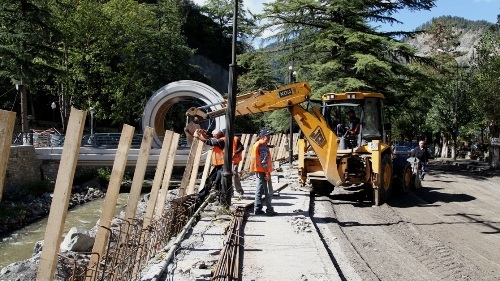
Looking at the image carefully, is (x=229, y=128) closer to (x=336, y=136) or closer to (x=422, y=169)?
(x=336, y=136)

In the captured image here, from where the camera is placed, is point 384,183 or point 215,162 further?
point 384,183

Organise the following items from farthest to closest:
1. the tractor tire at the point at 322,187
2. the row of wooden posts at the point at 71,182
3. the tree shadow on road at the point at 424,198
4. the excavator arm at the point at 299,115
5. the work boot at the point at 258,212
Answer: the tractor tire at the point at 322,187
the tree shadow on road at the point at 424,198
the excavator arm at the point at 299,115
the work boot at the point at 258,212
the row of wooden posts at the point at 71,182

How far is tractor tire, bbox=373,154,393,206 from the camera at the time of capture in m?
12.7

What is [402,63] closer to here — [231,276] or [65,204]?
[231,276]

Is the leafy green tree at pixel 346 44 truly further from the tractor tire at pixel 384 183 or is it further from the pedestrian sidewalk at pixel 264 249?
the pedestrian sidewalk at pixel 264 249

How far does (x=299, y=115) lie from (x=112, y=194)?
784 centimetres

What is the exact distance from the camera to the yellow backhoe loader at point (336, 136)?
473 inches

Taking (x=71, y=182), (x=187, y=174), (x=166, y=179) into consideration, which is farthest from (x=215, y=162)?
(x=71, y=182)

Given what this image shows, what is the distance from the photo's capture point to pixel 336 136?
12.3 m

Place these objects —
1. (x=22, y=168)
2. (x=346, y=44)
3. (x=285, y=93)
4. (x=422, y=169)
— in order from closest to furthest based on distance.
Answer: (x=285, y=93) → (x=422, y=169) → (x=22, y=168) → (x=346, y=44)

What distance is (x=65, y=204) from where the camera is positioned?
3.74 metres

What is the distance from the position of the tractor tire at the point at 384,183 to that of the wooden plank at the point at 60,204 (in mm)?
10149

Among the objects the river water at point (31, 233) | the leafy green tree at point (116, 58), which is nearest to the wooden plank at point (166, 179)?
the river water at point (31, 233)

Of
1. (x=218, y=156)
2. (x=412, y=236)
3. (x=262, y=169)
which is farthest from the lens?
(x=218, y=156)
